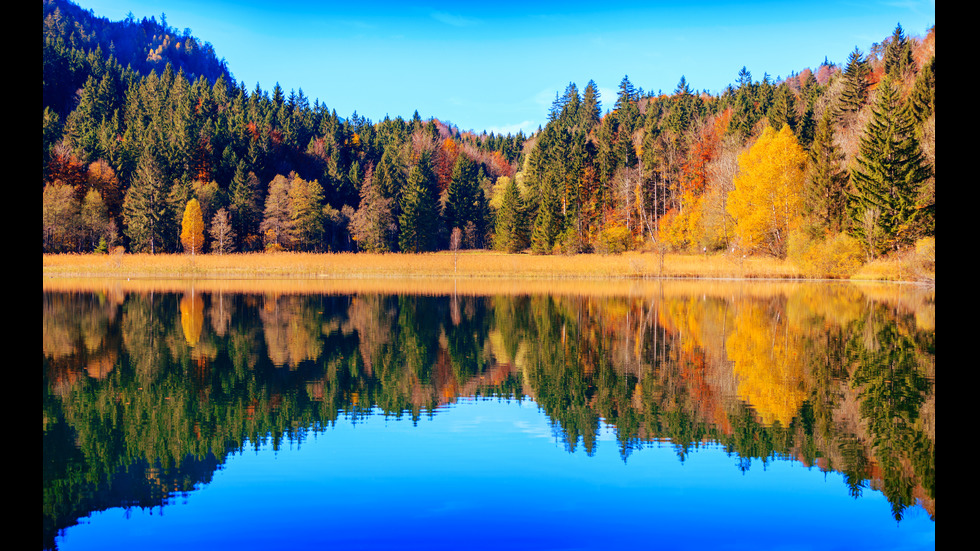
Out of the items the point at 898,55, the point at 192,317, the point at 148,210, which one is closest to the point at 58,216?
the point at 148,210

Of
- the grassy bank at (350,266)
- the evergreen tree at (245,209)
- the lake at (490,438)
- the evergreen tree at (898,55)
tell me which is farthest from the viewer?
the evergreen tree at (245,209)

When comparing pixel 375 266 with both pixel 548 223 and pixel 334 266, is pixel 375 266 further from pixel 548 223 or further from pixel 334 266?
pixel 548 223

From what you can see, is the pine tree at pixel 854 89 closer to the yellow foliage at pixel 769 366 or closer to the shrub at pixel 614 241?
the shrub at pixel 614 241

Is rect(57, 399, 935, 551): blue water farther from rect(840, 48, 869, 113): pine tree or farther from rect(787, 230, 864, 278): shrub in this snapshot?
rect(840, 48, 869, 113): pine tree

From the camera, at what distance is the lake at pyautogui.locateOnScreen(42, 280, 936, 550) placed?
717cm

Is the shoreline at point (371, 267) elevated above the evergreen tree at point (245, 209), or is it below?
below

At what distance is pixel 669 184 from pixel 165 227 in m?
56.3

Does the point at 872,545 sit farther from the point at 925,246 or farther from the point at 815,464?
the point at 925,246

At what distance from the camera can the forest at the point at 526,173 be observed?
49.1m

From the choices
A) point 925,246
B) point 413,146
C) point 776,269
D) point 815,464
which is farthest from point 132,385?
point 413,146

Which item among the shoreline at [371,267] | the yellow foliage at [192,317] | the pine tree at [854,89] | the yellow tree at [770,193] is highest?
the pine tree at [854,89]

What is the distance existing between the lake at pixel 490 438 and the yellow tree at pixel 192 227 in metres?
57.1

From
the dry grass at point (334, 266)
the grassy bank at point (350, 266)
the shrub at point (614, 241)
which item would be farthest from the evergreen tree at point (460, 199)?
the dry grass at point (334, 266)

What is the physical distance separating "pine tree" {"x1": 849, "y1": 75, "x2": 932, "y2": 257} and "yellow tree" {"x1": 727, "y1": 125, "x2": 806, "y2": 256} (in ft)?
25.7
